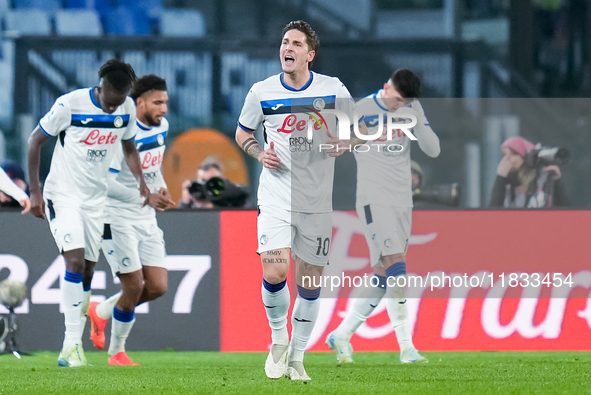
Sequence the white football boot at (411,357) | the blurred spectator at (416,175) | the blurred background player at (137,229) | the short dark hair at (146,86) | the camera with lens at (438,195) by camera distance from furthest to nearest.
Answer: the blurred spectator at (416,175) < the camera with lens at (438,195) < the short dark hair at (146,86) < the blurred background player at (137,229) < the white football boot at (411,357)

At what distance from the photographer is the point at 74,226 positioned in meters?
6.57

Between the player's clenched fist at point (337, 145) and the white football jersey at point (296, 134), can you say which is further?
the white football jersey at point (296, 134)

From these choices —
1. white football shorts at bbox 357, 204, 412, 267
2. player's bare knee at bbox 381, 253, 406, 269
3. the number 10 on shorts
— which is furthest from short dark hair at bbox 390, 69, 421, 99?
the number 10 on shorts

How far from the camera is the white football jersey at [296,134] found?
5.29m

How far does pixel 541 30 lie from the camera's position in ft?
37.5

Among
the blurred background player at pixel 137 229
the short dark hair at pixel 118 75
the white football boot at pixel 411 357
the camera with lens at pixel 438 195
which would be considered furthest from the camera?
the camera with lens at pixel 438 195

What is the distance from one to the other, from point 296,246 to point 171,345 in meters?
3.00

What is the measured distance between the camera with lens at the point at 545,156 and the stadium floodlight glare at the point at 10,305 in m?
4.66

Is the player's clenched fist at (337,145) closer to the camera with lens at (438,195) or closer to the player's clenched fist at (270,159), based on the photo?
the player's clenched fist at (270,159)

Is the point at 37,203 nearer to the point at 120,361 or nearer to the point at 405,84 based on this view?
the point at 120,361

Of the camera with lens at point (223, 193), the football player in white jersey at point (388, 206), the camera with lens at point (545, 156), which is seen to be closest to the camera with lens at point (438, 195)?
the camera with lens at point (545, 156)

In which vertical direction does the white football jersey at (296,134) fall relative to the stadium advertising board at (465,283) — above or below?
above

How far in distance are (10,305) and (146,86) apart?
211cm

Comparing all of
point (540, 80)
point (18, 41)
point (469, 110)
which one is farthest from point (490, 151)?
point (18, 41)
